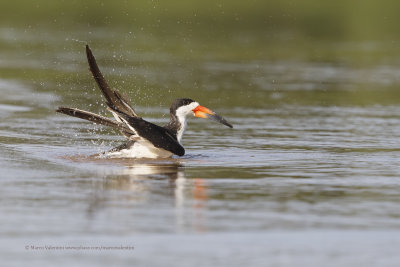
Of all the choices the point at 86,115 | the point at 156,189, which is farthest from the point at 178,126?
the point at 156,189

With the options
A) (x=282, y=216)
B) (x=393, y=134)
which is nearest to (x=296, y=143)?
(x=393, y=134)

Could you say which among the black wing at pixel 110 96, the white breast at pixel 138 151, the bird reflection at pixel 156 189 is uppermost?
the black wing at pixel 110 96

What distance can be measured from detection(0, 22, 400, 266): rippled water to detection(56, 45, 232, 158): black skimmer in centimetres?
20

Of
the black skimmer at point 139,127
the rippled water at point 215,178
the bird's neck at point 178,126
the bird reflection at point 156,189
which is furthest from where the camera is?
the bird's neck at point 178,126

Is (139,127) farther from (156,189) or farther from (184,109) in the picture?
(156,189)

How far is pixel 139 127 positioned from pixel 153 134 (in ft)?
0.65

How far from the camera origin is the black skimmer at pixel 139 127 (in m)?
12.6

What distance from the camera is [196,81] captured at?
71.1 feet

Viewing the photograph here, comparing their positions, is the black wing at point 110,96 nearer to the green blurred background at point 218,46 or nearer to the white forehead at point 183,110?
the white forehead at point 183,110

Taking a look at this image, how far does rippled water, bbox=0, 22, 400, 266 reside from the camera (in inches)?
322

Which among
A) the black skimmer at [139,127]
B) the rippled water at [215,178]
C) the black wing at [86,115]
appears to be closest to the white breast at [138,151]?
the black skimmer at [139,127]

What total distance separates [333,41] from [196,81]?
10422 millimetres

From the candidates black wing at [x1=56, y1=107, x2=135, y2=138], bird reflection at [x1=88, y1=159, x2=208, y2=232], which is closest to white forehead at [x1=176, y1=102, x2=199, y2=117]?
bird reflection at [x1=88, y1=159, x2=208, y2=232]

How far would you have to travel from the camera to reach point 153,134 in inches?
499
